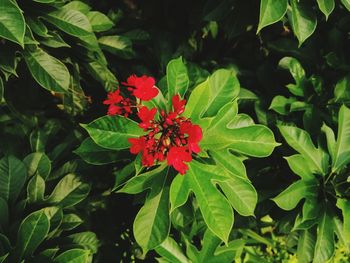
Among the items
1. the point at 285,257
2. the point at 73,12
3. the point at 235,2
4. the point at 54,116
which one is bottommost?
the point at 285,257

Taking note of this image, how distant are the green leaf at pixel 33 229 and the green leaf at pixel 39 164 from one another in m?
0.30

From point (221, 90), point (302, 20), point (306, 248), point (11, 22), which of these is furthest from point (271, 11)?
point (306, 248)

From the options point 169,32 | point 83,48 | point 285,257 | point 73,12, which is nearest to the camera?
point 73,12

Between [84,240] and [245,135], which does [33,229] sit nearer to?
[84,240]

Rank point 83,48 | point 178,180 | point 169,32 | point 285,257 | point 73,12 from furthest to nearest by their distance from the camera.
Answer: point 285,257 → point 169,32 → point 83,48 → point 73,12 → point 178,180

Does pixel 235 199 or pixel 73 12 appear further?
pixel 73 12

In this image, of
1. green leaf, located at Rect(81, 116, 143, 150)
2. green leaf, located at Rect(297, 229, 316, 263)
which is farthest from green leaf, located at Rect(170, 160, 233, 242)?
green leaf, located at Rect(297, 229, 316, 263)

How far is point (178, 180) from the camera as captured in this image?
1.57m

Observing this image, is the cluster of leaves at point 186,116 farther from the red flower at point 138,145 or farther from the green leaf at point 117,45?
the red flower at point 138,145

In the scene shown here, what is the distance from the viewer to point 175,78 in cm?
174

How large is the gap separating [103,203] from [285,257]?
47.5 inches

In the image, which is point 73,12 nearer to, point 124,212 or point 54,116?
point 54,116

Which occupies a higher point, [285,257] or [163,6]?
[163,6]

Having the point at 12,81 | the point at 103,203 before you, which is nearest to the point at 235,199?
the point at 103,203
